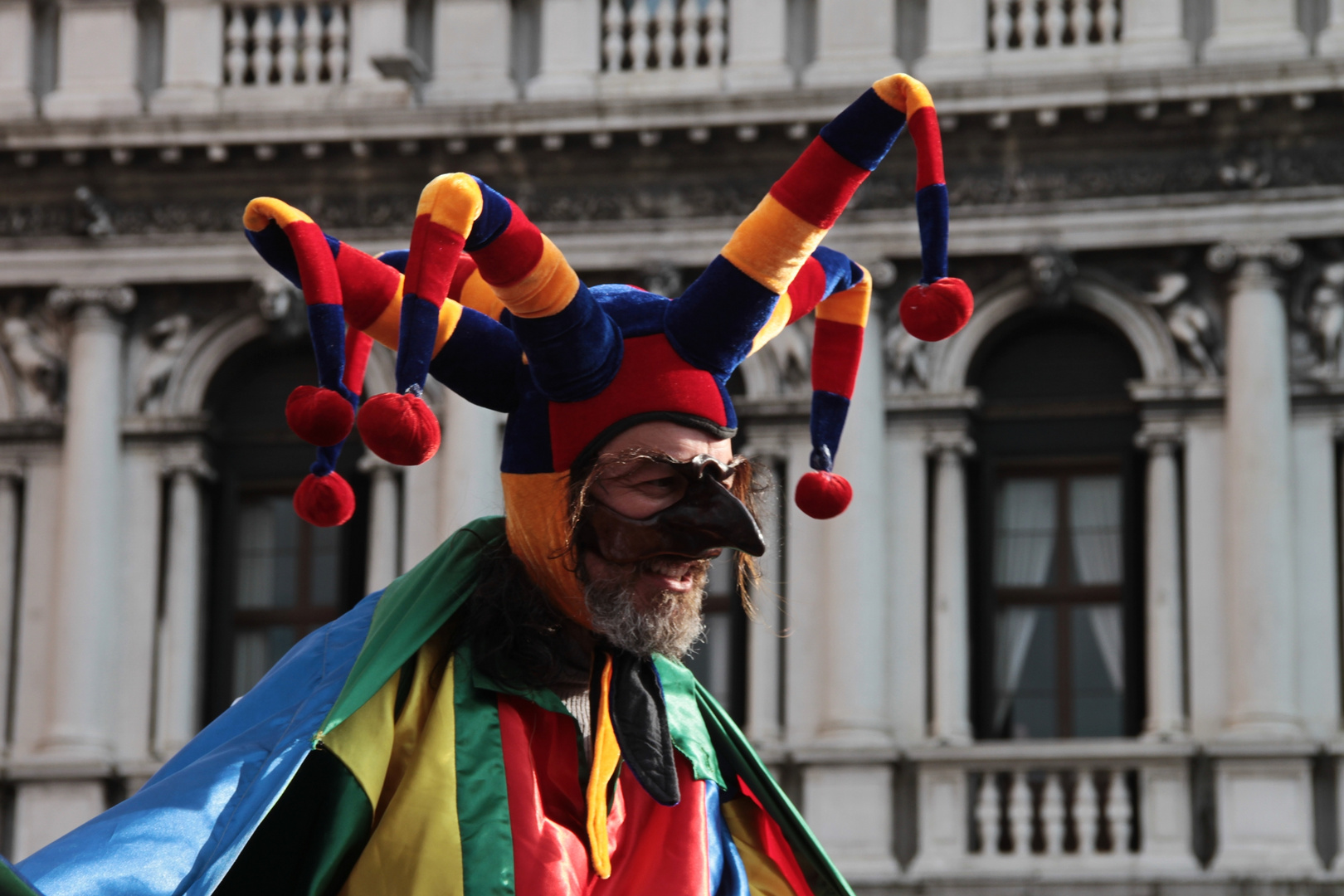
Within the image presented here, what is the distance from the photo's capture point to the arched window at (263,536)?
1320 centimetres

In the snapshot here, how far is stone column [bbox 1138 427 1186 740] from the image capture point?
1188 cm

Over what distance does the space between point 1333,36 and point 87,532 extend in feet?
25.3

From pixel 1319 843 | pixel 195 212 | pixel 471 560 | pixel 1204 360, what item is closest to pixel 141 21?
pixel 195 212

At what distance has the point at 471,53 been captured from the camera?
43.0ft

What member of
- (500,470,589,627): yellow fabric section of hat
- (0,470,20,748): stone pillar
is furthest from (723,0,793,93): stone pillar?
(500,470,589,627): yellow fabric section of hat

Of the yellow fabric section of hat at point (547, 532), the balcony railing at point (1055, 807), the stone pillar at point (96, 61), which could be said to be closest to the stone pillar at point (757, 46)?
the stone pillar at point (96, 61)

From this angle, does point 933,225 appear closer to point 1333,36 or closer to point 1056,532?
point 1056,532

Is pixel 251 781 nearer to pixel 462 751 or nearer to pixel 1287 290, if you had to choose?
pixel 462 751

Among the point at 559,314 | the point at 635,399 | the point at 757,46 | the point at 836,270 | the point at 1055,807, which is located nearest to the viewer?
the point at 559,314

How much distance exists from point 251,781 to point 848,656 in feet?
29.8

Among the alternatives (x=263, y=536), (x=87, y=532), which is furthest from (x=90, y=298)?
(x=263, y=536)

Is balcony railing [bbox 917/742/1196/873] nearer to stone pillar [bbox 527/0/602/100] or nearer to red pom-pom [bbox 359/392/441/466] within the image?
stone pillar [bbox 527/0/602/100]

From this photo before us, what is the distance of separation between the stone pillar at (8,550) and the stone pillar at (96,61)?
2277mm

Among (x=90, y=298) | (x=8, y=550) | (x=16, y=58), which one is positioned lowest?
(x=8, y=550)
